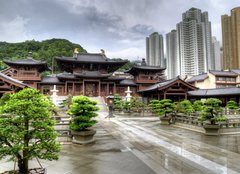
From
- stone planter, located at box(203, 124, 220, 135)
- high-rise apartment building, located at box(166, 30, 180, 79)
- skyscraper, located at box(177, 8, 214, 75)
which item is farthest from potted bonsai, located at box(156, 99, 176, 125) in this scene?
high-rise apartment building, located at box(166, 30, 180, 79)

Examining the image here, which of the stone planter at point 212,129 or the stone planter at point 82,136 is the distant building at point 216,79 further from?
the stone planter at point 82,136

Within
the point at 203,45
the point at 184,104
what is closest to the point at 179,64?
the point at 203,45

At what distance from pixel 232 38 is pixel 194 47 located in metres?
19.1

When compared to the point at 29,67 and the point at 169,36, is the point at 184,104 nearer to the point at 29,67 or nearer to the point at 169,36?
the point at 29,67

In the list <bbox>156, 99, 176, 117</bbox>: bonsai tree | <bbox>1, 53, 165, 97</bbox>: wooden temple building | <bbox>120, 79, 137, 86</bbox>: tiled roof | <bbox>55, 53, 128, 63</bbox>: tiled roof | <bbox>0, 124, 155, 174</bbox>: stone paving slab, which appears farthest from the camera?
<bbox>120, 79, 137, 86</bbox>: tiled roof

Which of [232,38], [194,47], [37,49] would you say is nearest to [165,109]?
[232,38]

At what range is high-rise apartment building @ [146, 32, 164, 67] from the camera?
117438 millimetres

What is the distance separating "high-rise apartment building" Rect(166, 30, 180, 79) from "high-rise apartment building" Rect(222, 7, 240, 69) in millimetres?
25292

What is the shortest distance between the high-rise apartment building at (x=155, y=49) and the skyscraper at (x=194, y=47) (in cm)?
2054

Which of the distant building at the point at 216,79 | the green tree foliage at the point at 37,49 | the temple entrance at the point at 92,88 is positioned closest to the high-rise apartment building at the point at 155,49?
the green tree foliage at the point at 37,49

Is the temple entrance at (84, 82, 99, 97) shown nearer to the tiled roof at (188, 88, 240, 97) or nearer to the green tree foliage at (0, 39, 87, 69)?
the tiled roof at (188, 88, 240, 97)

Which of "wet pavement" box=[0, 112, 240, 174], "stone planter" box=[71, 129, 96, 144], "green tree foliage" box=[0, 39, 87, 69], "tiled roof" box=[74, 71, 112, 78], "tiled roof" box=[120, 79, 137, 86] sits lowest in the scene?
"wet pavement" box=[0, 112, 240, 174]

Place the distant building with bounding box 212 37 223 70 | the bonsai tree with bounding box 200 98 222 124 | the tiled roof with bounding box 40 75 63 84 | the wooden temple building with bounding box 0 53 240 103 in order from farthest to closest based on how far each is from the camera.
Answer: the distant building with bounding box 212 37 223 70 < the tiled roof with bounding box 40 75 63 84 < the wooden temple building with bounding box 0 53 240 103 < the bonsai tree with bounding box 200 98 222 124

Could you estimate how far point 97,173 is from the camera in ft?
17.5
